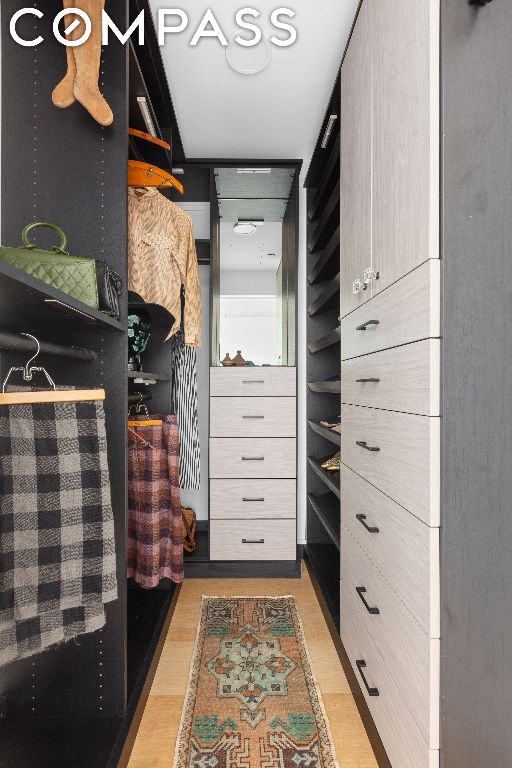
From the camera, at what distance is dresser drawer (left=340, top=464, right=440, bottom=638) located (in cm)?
95

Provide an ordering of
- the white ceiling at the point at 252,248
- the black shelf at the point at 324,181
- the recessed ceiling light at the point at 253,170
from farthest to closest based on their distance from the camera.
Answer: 1. the white ceiling at the point at 252,248
2. the recessed ceiling light at the point at 253,170
3. the black shelf at the point at 324,181

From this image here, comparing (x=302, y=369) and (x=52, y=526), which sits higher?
(x=302, y=369)

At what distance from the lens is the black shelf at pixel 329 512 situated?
80.7 inches

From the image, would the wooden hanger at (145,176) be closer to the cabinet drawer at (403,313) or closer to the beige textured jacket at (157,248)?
the beige textured jacket at (157,248)

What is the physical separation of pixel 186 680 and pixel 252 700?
260 millimetres

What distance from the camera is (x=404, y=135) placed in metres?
1.13

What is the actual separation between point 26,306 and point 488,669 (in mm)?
1151

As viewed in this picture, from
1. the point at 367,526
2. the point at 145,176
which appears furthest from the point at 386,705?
the point at 145,176

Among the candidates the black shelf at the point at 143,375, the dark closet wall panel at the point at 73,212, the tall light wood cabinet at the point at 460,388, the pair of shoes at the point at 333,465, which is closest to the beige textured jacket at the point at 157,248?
the black shelf at the point at 143,375

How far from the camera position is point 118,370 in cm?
145

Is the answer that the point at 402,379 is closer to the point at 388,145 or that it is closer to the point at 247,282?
the point at 388,145

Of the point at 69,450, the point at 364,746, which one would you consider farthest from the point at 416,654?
the point at 69,450

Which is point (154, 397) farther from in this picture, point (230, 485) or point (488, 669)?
point (488, 669)

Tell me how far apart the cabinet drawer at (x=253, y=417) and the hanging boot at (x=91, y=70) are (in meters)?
1.58
